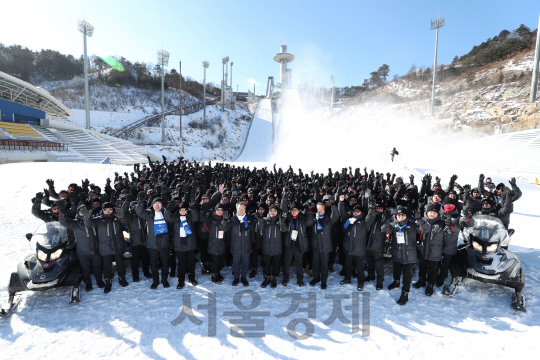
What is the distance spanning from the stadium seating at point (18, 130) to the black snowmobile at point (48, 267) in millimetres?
30214

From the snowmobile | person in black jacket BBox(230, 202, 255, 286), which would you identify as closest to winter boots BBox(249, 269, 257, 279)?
person in black jacket BBox(230, 202, 255, 286)

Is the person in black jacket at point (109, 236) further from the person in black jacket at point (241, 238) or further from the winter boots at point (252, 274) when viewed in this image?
the winter boots at point (252, 274)

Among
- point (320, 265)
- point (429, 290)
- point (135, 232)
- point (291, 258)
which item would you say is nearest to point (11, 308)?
point (135, 232)

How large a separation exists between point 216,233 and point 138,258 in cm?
170

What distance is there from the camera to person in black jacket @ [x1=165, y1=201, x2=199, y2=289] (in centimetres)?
480

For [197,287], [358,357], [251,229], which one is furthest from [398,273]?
[197,287]

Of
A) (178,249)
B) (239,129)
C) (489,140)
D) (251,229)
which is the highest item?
(239,129)

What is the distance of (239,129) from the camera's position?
4675 cm

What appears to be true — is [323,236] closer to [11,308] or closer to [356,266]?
[356,266]

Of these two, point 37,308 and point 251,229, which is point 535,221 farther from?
point 37,308

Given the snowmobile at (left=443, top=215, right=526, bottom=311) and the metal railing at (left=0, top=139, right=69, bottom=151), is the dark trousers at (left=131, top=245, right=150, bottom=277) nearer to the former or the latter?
the snowmobile at (left=443, top=215, right=526, bottom=311)

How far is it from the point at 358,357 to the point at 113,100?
195ft

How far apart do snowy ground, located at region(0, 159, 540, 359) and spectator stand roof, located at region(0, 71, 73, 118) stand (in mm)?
35768

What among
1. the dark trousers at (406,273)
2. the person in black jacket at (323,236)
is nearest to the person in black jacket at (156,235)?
the person in black jacket at (323,236)
